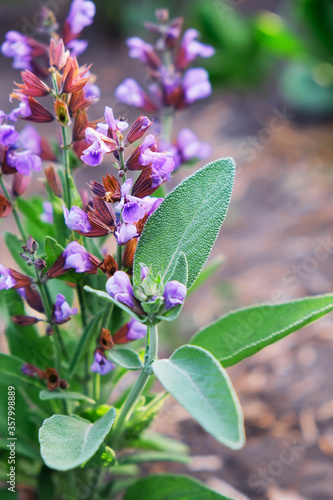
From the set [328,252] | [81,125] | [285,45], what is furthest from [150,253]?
[285,45]

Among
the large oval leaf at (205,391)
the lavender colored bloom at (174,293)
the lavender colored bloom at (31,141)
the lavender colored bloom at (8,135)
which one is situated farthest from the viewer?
the lavender colored bloom at (31,141)

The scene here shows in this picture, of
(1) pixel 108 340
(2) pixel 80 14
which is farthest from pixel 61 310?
(2) pixel 80 14

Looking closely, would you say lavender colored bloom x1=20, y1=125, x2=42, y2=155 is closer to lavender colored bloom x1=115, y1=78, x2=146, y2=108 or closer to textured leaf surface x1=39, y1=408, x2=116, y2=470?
lavender colored bloom x1=115, y1=78, x2=146, y2=108

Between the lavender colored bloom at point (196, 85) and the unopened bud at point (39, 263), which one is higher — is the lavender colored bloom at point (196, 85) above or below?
above

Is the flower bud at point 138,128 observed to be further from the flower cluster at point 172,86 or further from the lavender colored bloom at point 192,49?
the lavender colored bloom at point 192,49

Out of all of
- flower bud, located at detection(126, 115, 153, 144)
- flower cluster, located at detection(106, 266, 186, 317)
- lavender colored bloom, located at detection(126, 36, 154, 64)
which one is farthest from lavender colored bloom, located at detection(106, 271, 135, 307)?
lavender colored bloom, located at detection(126, 36, 154, 64)

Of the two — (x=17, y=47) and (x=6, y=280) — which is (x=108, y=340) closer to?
(x=6, y=280)

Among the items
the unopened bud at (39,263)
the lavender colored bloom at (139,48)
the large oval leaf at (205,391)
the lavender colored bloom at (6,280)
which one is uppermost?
the lavender colored bloom at (139,48)

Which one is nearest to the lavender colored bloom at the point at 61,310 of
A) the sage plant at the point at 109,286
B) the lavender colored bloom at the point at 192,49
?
the sage plant at the point at 109,286
